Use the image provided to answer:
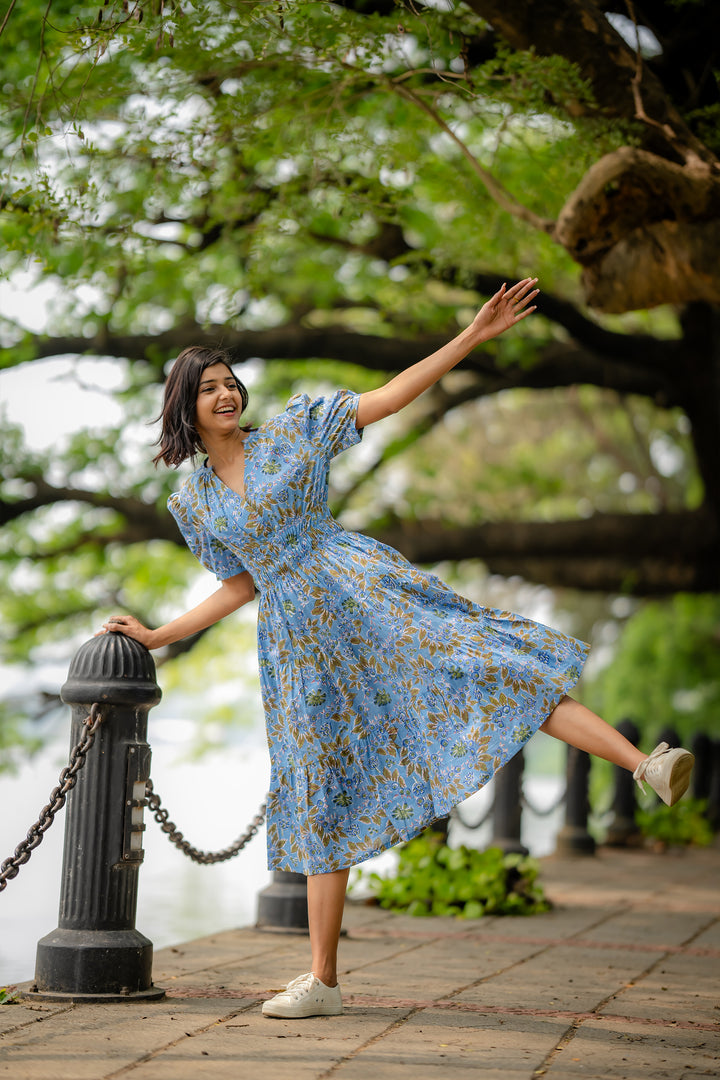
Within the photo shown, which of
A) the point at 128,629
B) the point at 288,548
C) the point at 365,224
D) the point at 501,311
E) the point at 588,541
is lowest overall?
the point at 128,629

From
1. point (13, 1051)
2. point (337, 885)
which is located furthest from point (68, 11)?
point (13, 1051)

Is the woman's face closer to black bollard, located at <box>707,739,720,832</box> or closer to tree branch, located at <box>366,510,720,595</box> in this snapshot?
tree branch, located at <box>366,510,720,595</box>

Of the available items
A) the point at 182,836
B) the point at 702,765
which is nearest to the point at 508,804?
the point at 182,836

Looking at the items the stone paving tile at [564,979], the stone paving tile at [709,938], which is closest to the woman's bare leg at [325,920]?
the stone paving tile at [564,979]

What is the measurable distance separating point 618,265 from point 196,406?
2.95m

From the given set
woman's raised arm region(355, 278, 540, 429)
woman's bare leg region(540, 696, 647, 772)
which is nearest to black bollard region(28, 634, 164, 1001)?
woman's raised arm region(355, 278, 540, 429)

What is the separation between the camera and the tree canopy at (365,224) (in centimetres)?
543

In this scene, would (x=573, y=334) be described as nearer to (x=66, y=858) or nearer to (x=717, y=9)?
(x=717, y=9)

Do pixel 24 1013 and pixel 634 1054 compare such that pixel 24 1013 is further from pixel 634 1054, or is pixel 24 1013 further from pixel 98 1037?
pixel 634 1054

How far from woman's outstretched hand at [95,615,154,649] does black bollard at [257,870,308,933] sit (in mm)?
2153

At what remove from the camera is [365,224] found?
9.23 m

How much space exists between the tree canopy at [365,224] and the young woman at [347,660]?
756 millimetres

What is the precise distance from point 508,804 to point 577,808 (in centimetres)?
214

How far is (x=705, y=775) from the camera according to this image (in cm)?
1405
